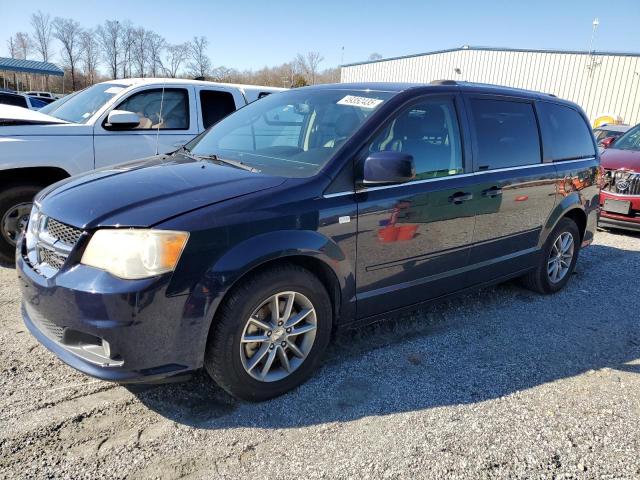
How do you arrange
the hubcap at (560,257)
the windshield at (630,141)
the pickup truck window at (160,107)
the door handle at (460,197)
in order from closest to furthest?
the door handle at (460,197), the hubcap at (560,257), the pickup truck window at (160,107), the windshield at (630,141)

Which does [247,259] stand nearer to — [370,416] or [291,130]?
[370,416]

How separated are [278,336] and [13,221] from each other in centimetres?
347

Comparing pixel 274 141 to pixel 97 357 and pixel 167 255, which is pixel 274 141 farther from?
pixel 97 357

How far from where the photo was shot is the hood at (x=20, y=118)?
4.76 metres

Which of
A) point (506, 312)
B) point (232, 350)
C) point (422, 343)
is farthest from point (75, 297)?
point (506, 312)

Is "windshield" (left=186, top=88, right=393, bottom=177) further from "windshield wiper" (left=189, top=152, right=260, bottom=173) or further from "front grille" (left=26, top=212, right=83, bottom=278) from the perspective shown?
"front grille" (left=26, top=212, right=83, bottom=278)

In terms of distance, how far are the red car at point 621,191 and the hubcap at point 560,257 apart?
286cm

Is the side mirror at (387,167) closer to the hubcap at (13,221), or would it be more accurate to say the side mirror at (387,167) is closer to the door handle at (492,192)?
the door handle at (492,192)

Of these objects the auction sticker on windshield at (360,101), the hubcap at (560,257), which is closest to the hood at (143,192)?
the auction sticker on windshield at (360,101)

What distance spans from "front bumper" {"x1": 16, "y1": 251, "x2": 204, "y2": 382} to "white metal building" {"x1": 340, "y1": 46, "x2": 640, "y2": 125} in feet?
77.5

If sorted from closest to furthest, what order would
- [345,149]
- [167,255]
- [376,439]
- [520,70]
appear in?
1. [167,255]
2. [376,439]
3. [345,149]
4. [520,70]

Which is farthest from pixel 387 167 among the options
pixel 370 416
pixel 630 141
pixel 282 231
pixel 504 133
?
pixel 630 141

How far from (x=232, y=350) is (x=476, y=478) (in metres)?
1.35

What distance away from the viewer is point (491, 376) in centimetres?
328
